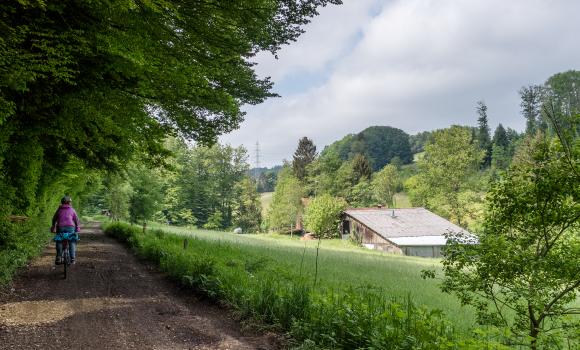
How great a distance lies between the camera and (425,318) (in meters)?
5.38

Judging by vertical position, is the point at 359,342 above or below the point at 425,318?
below

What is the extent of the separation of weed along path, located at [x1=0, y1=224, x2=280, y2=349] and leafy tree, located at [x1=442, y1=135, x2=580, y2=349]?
324 cm

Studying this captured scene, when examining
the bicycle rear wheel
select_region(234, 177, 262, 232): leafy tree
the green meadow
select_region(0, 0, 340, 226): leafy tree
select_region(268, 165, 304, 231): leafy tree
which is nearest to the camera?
select_region(0, 0, 340, 226): leafy tree

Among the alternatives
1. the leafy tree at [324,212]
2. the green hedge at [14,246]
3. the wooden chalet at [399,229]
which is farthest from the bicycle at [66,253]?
the leafy tree at [324,212]

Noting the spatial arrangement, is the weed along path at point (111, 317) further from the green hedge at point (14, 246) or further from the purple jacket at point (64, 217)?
the purple jacket at point (64, 217)

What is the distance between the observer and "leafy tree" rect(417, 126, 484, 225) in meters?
67.8

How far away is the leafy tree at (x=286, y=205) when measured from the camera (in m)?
87.1

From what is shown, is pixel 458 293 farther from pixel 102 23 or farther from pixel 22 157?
pixel 22 157

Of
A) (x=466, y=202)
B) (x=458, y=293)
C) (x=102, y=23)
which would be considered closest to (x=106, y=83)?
(x=102, y=23)

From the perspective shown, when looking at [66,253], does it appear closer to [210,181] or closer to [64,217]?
[64,217]

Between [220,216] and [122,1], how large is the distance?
3529 inches

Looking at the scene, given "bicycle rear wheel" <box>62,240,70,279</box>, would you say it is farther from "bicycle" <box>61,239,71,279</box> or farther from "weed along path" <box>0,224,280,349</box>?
"weed along path" <box>0,224,280,349</box>

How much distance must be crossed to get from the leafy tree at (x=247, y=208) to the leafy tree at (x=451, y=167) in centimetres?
4096

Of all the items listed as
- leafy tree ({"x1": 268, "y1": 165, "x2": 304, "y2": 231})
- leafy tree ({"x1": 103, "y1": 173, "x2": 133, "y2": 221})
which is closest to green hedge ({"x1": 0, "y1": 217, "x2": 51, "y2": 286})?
leafy tree ({"x1": 103, "y1": 173, "x2": 133, "y2": 221})
